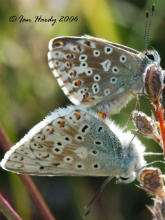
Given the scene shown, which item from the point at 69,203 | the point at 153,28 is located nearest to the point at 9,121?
the point at 69,203

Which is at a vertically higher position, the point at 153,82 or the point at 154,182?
the point at 153,82

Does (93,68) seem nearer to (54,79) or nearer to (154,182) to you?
(154,182)

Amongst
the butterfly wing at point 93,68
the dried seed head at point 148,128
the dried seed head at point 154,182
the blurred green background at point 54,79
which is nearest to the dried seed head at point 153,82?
the dried seed head at point 148,128

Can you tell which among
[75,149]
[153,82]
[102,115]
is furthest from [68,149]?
[153,82]

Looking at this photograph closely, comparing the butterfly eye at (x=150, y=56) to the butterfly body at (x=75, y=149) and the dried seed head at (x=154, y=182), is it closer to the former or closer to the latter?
the butterfly body at (x=75, y=149)

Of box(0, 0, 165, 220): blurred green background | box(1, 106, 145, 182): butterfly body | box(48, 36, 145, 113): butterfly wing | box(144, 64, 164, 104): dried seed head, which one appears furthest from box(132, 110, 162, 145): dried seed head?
box(0, 0, 165, 220): blurred green background

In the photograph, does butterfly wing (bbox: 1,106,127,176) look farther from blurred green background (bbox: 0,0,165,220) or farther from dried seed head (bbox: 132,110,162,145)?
blurred green background (bbox: 0,0,165,220)

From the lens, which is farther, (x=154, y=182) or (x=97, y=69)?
(x=97, y=69)
